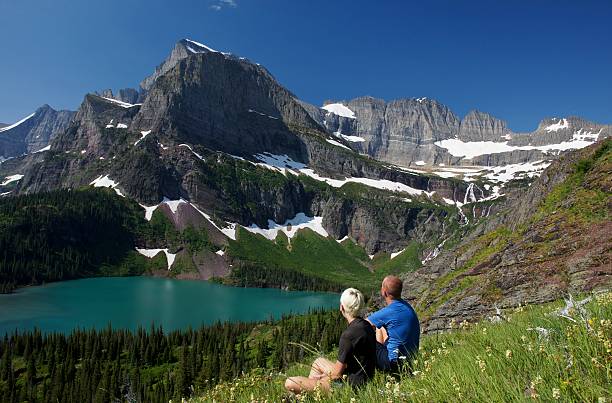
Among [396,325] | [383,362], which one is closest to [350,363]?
[383,362]

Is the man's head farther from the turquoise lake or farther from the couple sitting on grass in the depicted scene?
the turquoise lake

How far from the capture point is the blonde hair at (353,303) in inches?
308

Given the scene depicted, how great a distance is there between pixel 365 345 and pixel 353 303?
0.94 m

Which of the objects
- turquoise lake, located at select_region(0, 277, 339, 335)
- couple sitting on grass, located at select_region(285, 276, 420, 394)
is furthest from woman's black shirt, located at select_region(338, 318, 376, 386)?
turquoise lake, located at select_region(0, 277, 339, 335)

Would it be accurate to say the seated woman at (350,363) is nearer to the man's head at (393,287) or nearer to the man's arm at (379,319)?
the man's arm at (379,319)

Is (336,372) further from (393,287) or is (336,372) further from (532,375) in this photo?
(532,375)

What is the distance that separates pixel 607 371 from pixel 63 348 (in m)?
114

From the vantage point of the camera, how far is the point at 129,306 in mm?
154250

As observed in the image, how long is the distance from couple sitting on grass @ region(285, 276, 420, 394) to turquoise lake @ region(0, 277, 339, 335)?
126 metres

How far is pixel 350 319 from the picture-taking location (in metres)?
7.84

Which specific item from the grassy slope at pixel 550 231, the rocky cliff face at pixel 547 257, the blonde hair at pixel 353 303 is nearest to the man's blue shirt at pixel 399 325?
the blonde hair at pixel 353 303

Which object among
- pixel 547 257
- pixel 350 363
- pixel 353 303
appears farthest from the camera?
pixel 547 257

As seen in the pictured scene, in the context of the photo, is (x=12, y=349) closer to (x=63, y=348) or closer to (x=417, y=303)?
(x=63, y=348)

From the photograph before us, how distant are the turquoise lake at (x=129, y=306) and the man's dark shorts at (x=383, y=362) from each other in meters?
127
